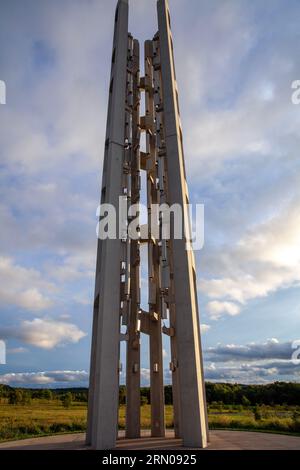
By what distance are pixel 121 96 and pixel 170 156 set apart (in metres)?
3.33

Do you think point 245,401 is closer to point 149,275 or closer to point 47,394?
point 149,275

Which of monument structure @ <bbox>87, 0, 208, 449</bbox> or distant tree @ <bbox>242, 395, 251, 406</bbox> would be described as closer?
monument structure @ <bbox>87, 0, 208, 449</bbox>

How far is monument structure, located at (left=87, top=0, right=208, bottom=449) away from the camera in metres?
10.4

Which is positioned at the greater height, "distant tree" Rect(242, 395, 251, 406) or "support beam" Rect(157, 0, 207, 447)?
"support beam" Rect(157, 0, 207, 447)

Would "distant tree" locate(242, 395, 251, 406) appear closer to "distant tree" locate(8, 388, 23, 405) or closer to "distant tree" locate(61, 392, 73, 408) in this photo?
"distant tree" locate(61, 392, 73, 408)

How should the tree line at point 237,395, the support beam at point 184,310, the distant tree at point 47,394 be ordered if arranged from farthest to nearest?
the distant tree at point 47,394
the tree line at point 237,395
the support beam at point 184,310

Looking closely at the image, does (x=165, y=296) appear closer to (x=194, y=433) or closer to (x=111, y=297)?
(x=111, y=297)

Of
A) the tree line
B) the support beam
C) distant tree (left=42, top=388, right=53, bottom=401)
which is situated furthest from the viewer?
distant tree (left=42, top=388, right=53, bottom=401)

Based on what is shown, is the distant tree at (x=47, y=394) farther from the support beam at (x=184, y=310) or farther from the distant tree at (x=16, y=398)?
the support beam at (x=184, y=310)

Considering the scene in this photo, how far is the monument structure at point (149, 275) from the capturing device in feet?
34.1

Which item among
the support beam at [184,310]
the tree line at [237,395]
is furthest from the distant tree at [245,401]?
the support beam at [184,310]

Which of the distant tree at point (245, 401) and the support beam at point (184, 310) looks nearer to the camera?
the support beam at point (184, 310)

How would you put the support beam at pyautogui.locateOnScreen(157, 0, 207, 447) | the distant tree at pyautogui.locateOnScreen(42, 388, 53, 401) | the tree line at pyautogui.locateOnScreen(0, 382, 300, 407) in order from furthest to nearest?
1. the distant tree at pyautogui.locateOnScreen(42, 388, 53, 401)
2. the tree line at pyautogui.locateOnScreen(0, 382, 300, 407)
3. the support beam at pyautogui.locateOnScreen(157, 0, 207, 447)

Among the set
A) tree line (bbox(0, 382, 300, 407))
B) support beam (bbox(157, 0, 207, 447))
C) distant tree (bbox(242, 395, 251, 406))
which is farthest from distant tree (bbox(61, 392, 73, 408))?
support beam (bbox(157, 0, 207, 447))
